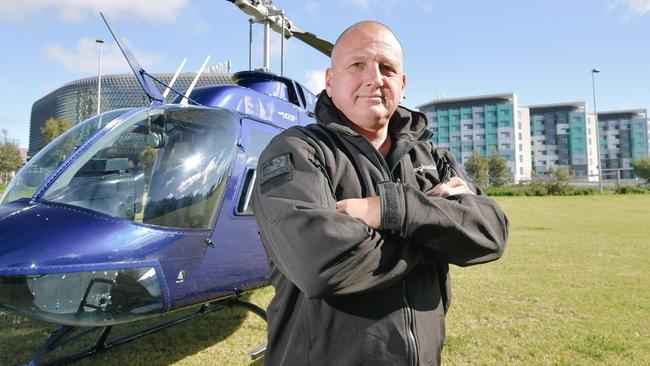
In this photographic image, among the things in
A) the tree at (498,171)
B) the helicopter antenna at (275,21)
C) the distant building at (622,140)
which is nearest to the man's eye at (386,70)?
the helicopter antenna at (275,21)

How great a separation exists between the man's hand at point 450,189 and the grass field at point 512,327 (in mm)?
2934

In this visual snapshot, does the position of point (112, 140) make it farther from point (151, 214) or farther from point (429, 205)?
point (429, 205)

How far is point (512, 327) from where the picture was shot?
16.2 feet

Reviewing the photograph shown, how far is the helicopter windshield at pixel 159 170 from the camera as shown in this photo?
9.75 ft

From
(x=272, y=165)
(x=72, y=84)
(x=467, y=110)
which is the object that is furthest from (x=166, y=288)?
(x=72, y=84)

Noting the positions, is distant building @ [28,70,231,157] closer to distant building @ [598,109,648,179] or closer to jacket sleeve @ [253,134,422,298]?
jacket sleeve @ [253,134,422,298]

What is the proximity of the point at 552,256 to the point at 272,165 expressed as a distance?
402 inches

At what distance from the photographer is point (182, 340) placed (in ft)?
14.8

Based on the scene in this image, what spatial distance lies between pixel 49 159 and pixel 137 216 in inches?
31.7

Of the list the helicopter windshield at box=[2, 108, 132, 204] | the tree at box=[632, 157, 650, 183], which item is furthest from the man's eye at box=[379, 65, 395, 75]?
the tree at box=[632, 157, 650, 183]

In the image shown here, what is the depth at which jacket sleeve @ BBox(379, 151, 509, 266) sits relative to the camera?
1379 mm

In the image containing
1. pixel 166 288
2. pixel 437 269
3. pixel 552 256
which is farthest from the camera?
pixel 552 256

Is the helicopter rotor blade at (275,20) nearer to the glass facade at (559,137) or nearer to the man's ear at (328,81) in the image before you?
the man's ear at (328,81)

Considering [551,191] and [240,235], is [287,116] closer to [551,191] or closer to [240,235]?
[240,235]
